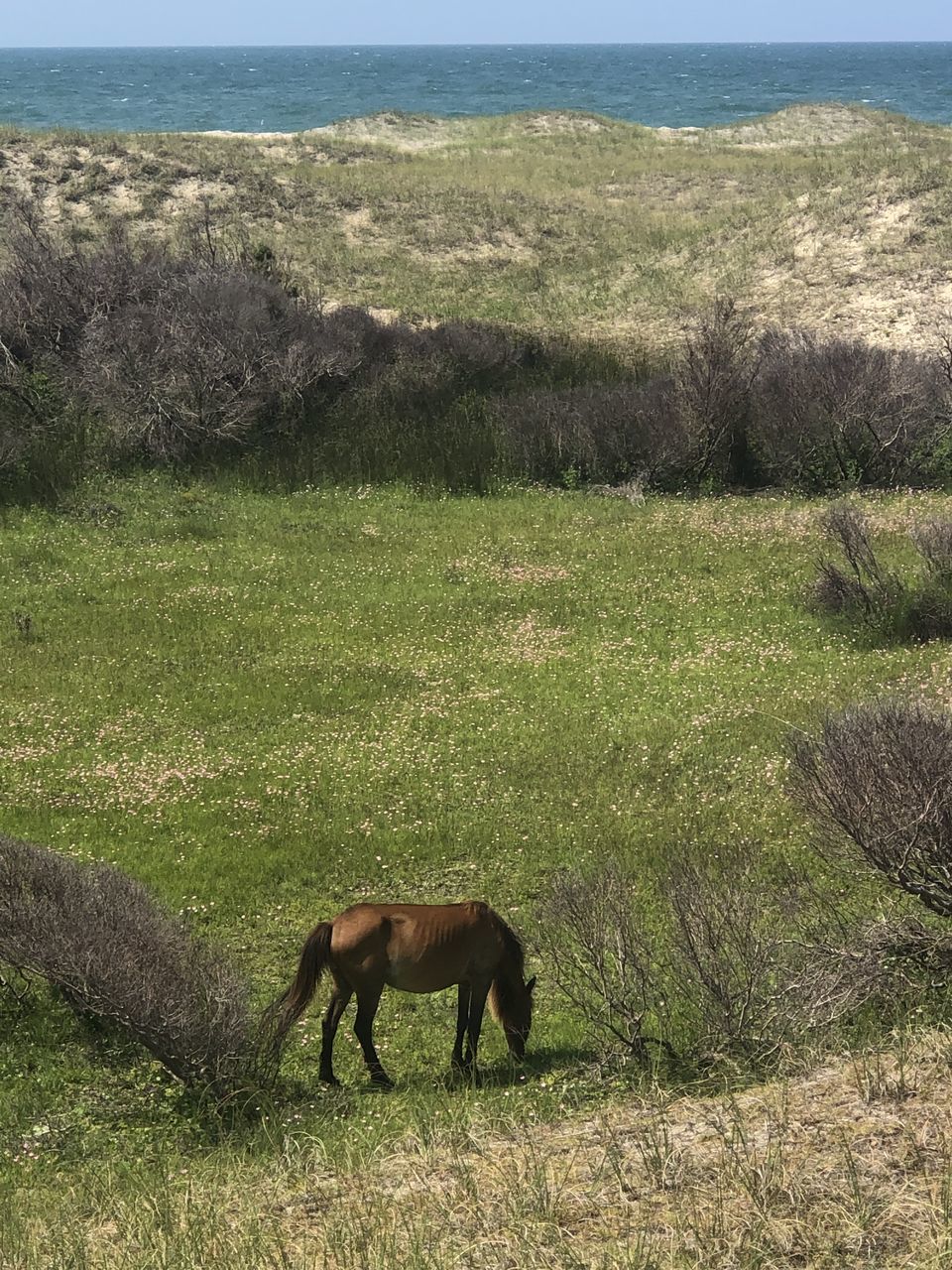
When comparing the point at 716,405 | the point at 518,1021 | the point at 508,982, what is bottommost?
the point at 518,1021

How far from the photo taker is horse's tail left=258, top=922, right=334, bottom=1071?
9.20 m

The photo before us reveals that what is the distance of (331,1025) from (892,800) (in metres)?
4.88

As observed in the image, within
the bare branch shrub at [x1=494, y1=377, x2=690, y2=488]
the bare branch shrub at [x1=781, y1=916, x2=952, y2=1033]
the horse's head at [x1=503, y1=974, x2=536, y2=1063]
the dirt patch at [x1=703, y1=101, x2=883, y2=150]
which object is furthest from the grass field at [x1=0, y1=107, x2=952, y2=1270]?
the dirt patch at [x1=703, y1=101, x2=883, y2=150]

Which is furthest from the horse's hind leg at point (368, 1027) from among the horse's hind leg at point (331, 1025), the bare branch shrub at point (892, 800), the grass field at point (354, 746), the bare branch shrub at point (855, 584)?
the bare branch shrub at point (855, 584)

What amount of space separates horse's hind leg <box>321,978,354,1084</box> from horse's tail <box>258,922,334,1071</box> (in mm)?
232

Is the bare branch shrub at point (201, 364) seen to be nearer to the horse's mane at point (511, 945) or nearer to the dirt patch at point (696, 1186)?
the horse's mane at point (511, 945)

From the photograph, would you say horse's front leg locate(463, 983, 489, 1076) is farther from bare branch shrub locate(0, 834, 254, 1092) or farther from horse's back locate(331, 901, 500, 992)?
bare branch shrub locate(0, 834, 254, 1092)

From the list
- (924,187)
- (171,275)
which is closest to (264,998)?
(171,275)

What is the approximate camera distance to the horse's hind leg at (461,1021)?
376 inches

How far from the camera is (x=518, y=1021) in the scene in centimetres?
967

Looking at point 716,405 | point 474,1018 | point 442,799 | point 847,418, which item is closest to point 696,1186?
point 474,1018

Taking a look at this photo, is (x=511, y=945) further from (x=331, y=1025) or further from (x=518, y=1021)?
(x=331, y=1025)

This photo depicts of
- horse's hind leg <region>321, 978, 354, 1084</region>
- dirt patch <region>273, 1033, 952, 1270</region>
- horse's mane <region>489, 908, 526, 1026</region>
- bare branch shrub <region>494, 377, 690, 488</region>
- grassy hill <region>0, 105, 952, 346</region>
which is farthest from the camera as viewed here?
grassy hill <region>0, 105, 952, 346</region>

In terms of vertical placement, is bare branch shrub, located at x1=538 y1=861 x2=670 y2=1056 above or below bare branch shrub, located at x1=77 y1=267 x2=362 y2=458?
below
